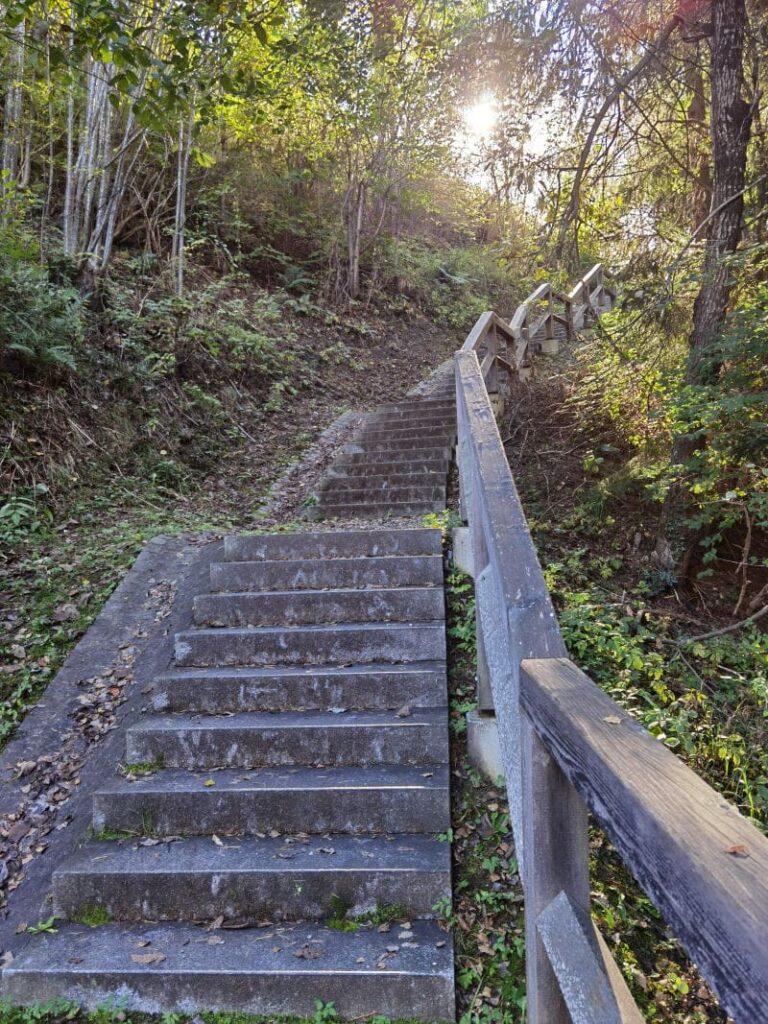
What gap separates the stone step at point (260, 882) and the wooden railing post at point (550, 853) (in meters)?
1.28

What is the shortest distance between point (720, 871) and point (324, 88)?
1293cm

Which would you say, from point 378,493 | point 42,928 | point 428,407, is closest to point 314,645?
point 42,928

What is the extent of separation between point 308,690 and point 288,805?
0.72 metres

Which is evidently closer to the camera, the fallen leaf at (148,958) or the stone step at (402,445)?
the fallen leaf at (148,958)

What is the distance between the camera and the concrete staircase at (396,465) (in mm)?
6957

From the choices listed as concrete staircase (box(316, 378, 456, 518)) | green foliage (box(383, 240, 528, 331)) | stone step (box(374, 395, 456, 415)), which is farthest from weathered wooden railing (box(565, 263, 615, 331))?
concrete staircase (box(316, 378, 456, 518))

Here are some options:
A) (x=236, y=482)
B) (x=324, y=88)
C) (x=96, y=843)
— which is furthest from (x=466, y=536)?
(x=324, y=88)

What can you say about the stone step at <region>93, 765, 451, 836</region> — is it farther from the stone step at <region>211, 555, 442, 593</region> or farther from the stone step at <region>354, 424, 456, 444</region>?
the stone step at <region>354, 424, 456, 444</region>

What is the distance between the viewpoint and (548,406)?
8633mm

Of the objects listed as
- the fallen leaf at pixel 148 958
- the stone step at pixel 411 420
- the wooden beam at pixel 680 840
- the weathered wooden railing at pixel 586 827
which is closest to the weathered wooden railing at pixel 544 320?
the stone step at pixel 411 420

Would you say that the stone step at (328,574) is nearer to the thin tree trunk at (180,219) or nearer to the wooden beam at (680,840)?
the wooden beam at (680,840)

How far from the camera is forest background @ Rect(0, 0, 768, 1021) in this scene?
4.16m

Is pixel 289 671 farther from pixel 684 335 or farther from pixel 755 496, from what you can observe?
pixel 684 335

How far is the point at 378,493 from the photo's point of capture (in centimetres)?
716
